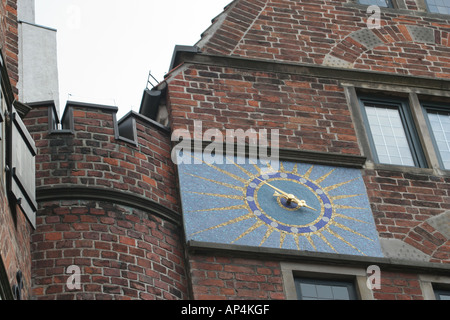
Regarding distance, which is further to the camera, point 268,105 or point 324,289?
point 268,105

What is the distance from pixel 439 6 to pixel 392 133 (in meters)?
2.73

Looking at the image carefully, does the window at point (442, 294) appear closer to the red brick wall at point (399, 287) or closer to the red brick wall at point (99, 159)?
the red brick wall at point (399, 287)

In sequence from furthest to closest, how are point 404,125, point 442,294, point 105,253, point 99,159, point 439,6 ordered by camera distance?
point 439,6, point 404,125, point 442,294, point 99,159, point 105,253

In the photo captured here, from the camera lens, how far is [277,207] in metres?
12.4

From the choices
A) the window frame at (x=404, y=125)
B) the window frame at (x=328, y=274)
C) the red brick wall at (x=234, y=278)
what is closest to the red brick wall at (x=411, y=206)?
the window frame at (x=404, y=125)

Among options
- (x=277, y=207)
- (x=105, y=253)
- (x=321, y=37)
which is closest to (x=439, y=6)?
(x=321, y=37)

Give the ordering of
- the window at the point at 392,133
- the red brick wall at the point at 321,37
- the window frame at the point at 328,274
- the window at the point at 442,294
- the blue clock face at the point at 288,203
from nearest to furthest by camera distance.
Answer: the window frame at the point at 328,274
the window at the point at 442,294
the blue clock face at the point at 288,203
the window at the point at 392,133
the red brick wall at the point at 321,37

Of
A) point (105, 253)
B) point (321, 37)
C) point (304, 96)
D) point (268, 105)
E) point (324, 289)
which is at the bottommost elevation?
point (324, 289)

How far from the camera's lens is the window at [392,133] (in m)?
13.6

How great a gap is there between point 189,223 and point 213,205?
0.38 meters

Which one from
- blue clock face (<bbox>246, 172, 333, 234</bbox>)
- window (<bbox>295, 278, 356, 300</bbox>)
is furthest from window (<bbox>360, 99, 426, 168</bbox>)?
window (<bbox>295, 278, 356, 300</bbox>)

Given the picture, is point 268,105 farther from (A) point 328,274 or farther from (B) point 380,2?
(B) point 380,2

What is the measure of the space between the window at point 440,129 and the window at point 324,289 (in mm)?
2438

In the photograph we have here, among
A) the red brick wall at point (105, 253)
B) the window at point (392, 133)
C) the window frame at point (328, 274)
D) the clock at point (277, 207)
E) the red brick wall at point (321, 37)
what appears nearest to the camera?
the red brick wall at point (105, 253)
